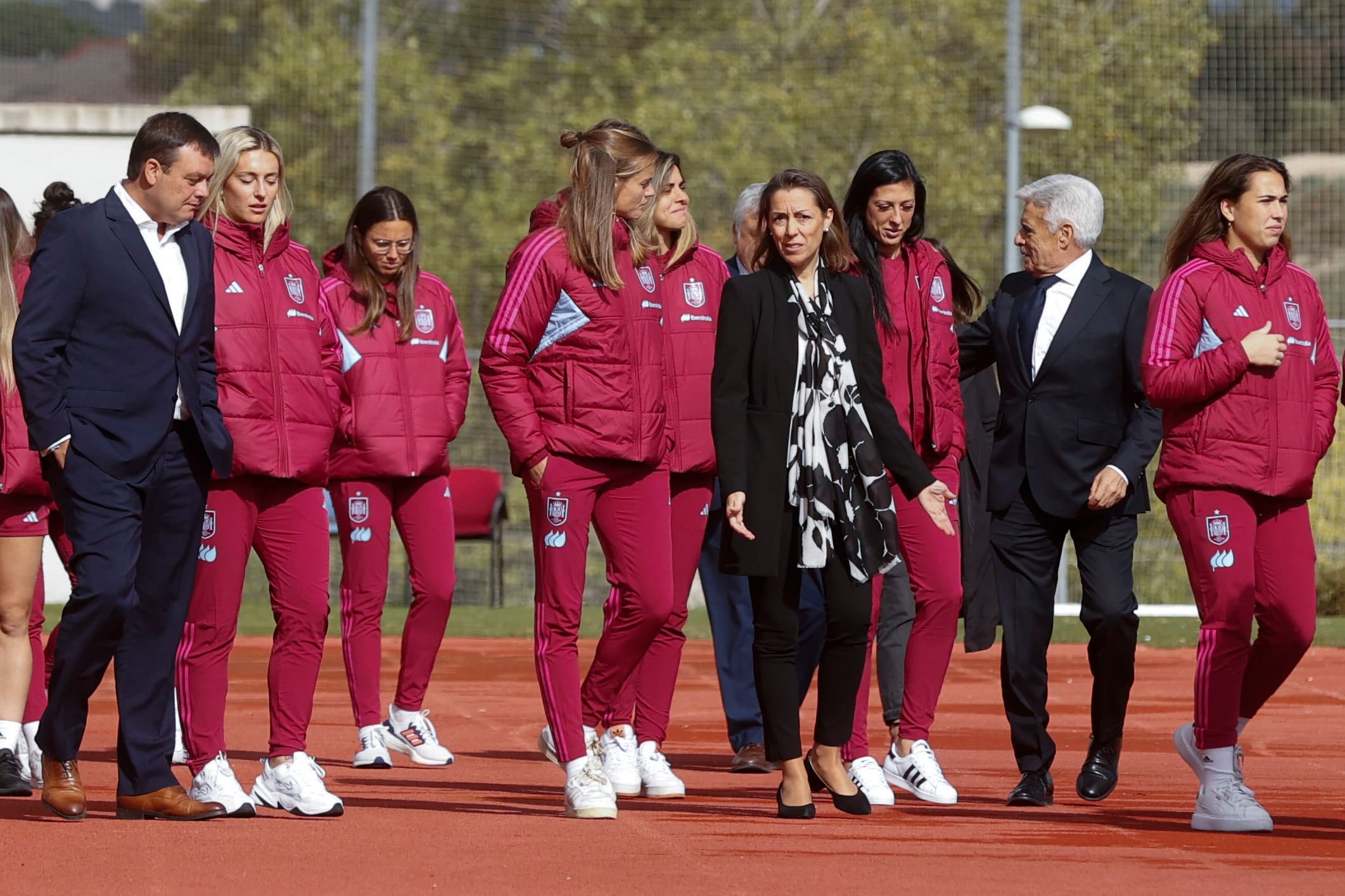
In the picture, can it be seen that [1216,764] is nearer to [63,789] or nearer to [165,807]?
[165,807]

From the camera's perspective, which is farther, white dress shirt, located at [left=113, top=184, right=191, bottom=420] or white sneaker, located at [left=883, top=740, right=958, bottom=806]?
white sneaker, located at [left=883, top=740, right=958, bottom=806]

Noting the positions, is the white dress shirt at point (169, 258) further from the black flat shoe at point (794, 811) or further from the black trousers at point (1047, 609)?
the black trousers at point (1047, 609)

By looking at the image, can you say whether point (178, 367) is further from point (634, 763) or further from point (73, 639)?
point (634, 763)

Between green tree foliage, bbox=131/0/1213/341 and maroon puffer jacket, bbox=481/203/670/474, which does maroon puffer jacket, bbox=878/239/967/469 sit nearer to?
maroon puffer jacket, bbox=481/203/670/474

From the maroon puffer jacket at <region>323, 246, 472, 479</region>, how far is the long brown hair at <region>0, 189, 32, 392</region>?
1.39 metres

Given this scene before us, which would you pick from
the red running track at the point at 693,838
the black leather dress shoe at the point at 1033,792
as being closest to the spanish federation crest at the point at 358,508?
the red running track at the point at 693,838

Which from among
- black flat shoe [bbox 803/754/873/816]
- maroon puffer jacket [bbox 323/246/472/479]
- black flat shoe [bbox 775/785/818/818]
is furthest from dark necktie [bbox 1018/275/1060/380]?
maroon puffer jacket [bbox 323/246/472/479]

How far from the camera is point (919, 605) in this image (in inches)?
283

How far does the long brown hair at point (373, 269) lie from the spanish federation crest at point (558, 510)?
1.93m

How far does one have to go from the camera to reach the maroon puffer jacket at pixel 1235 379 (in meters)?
6.43

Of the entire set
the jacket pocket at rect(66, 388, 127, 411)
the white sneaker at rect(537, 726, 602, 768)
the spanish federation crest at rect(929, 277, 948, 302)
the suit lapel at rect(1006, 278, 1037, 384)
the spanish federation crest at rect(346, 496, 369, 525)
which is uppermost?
the spanish federation crest at rect(929, 277, 948, 302)

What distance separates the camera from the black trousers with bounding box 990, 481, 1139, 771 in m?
6.93

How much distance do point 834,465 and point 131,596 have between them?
207 centimetres

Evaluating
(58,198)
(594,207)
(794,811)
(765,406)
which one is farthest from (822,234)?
(58,198)
